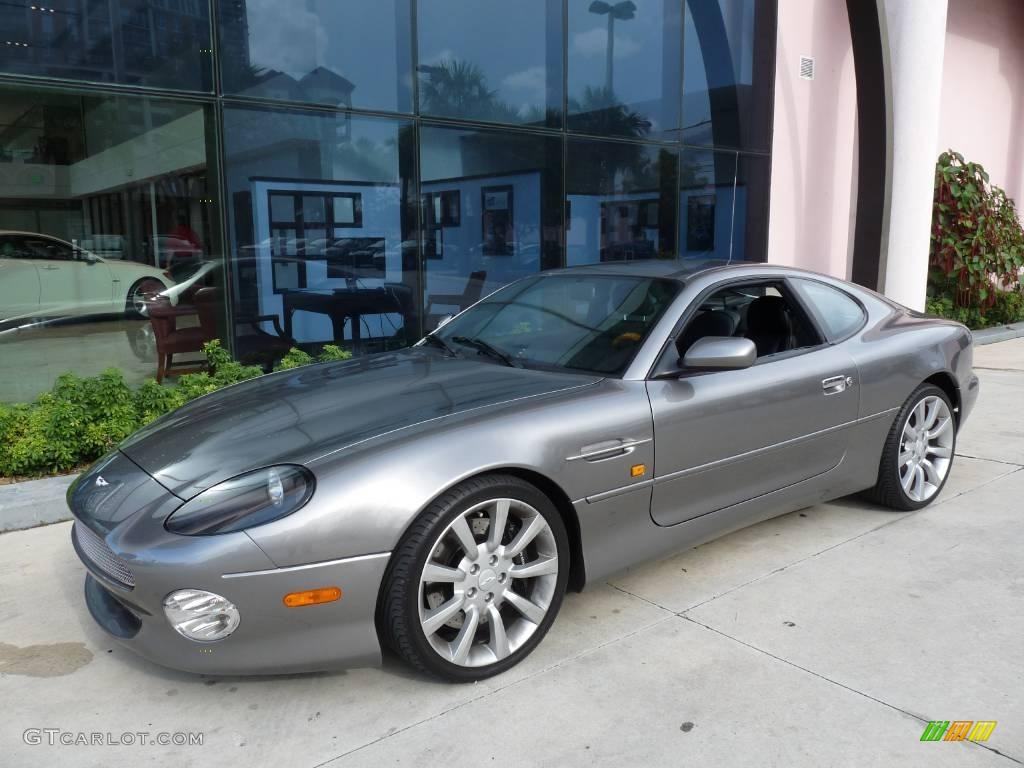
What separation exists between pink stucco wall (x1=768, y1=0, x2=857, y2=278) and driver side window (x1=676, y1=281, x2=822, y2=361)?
24.7 ft

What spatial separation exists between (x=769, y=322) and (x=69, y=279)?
17.6 ft

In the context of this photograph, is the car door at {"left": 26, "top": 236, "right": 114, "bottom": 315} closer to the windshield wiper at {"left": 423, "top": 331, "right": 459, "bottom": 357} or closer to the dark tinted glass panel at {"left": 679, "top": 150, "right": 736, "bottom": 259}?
the windshield wiper at {"left": 423, "top": 331, "right": 459, "bottom": 357}

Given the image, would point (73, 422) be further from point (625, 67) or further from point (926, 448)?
point (625, 67)

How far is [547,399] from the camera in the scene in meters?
2.99

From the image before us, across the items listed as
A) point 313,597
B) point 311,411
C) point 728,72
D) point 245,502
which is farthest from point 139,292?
point 728,72

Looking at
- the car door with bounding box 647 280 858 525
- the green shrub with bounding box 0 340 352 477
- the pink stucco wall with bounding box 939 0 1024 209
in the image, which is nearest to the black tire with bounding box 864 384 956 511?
the car door with bounding box 647 280 858 525

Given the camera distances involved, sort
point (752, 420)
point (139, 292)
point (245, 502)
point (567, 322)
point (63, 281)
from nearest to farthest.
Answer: point (245, 502) < point (752, 420) < point (567, 322) < point (63, 281) < point (139, 292)

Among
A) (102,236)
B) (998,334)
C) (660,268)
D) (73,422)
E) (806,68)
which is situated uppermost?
(806,68)

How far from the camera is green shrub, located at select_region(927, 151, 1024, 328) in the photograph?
11.3 meters

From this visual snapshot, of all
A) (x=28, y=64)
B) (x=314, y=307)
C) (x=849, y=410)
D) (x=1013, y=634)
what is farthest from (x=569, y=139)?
(x=1013, y=634)

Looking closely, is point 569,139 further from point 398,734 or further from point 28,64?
point 398,734

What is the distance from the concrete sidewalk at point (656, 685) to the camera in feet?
7.90

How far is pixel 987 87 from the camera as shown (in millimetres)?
14047

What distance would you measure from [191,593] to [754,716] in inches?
67.8
